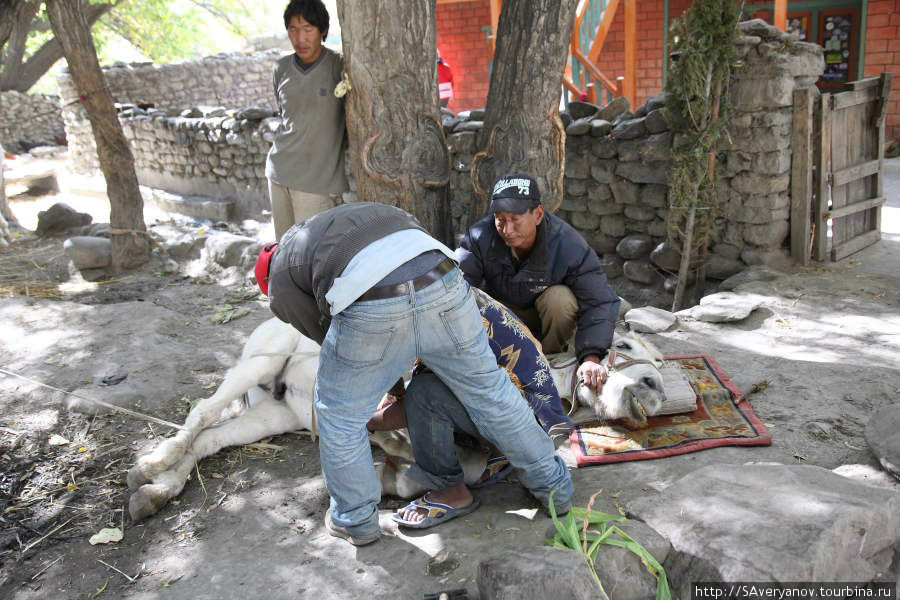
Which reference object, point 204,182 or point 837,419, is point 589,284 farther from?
point 204,182

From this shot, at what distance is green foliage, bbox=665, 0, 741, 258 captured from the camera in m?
5.65

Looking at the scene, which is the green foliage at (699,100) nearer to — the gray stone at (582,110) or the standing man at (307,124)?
the gray stone at (582,110)

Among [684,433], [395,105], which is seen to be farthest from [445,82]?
[684,433]

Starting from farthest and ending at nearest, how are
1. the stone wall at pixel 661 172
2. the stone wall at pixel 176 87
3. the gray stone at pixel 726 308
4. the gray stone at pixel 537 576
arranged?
the stone wall at pixel 176 87 → the stone wall at pixel 661 172 → the gray stone at pixel 726 308 → the gray stone at pixel 537 576

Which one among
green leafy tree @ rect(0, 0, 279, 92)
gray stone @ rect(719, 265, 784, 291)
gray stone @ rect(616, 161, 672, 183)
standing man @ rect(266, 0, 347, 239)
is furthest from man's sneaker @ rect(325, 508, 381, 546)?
green leafy tree @ rect(0, 0, 279, 92)

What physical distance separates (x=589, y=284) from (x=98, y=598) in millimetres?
2613

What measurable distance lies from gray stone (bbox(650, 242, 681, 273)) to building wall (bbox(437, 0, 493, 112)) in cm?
899

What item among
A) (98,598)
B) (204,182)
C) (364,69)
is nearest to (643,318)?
(364,69)

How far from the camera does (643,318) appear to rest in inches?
198

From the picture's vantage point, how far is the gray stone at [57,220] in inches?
371

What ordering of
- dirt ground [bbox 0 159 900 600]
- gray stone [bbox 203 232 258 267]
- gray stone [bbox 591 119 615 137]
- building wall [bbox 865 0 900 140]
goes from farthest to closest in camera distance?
building wall [bbox 865 0 900 140], gray stone [bbox 203 232 258 267], gray stone [bbox 591 119 615 137], dirt ground [bbox 0 159 900 600]

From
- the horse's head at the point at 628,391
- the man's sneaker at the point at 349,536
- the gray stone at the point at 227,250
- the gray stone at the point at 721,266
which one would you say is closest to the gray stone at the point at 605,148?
the gray stone at the point at 721,266

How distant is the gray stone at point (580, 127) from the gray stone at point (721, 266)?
1604 mm

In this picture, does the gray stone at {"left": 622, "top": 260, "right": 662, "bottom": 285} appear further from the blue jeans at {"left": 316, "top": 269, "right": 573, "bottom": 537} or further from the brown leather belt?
the brown leather belt
